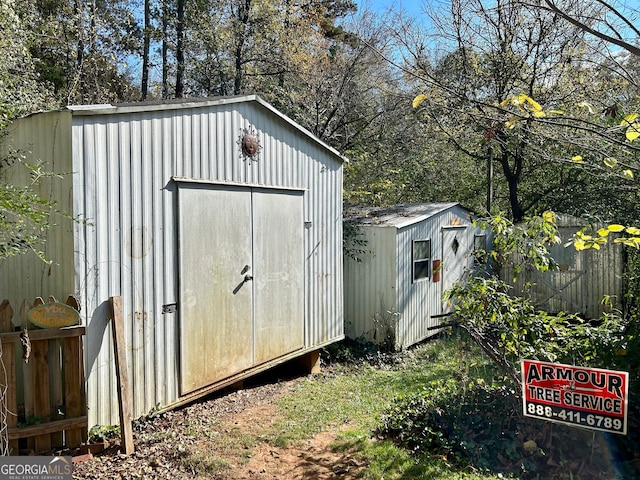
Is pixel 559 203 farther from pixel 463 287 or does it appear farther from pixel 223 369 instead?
pixel 223 369

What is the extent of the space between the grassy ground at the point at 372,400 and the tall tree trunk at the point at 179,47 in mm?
9000

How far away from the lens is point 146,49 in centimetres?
1283

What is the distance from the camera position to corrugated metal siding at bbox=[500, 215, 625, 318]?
350 inches

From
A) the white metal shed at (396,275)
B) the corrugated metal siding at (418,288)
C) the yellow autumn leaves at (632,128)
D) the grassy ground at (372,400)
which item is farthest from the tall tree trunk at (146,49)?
the yellow autumn leaves at (632,128)

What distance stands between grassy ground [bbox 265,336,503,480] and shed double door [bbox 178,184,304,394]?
28.8 inches

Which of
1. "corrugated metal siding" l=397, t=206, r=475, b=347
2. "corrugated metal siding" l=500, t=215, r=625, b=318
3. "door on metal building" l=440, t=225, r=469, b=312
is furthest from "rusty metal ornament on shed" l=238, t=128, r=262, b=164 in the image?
"corrugated metal siding" l=500, t=215, r=625, b=318

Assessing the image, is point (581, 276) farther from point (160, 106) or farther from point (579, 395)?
point (160, 106)

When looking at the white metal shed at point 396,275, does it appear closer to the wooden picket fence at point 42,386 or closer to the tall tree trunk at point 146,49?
the wooden picket fence at point 42,386

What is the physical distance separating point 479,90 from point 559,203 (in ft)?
10.7

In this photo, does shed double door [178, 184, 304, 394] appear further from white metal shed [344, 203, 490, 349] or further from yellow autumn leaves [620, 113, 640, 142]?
yellow autumn leaves [620, 113, 640, 142]

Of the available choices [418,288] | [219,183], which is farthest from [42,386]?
[418,288]

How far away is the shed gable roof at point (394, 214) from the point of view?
7.57m

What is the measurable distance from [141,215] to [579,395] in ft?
10.8

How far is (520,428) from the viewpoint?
362 cm
